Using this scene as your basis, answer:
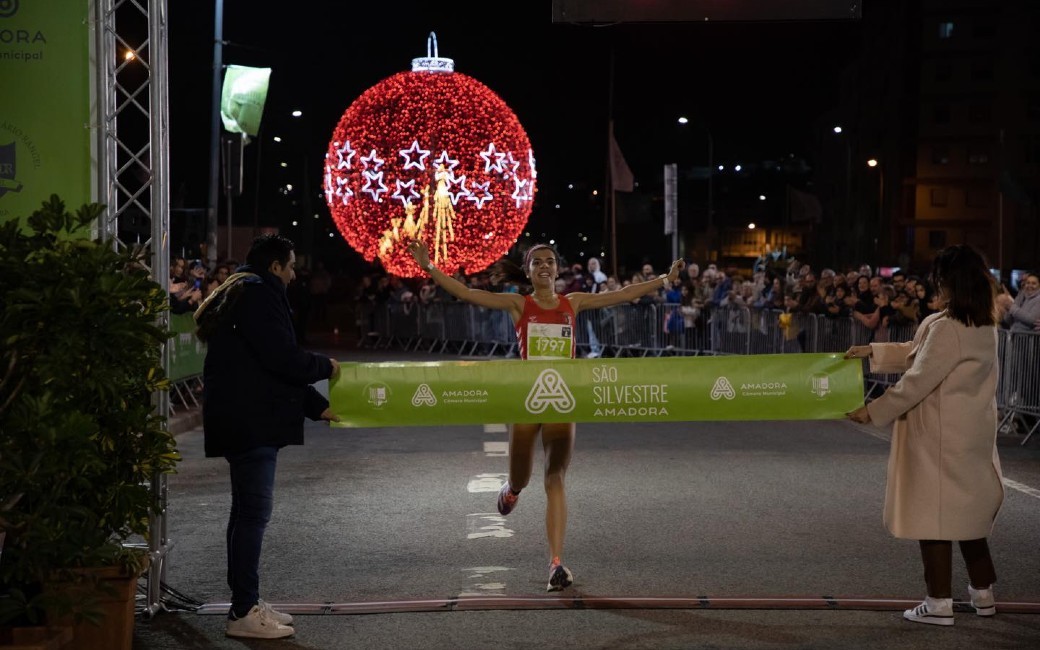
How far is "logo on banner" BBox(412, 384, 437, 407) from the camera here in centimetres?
739

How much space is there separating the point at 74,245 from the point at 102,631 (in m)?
1.72

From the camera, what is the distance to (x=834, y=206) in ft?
359

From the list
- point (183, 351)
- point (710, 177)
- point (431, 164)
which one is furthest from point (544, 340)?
point (710, 177)

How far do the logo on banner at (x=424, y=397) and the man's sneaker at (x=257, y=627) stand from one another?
145 cm

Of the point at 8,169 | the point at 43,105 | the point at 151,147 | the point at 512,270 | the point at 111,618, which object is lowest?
the point at 111,618

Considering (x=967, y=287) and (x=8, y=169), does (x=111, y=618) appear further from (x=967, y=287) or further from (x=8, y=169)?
(x=967, y=287)

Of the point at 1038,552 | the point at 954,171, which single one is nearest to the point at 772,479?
the point at 1038,552

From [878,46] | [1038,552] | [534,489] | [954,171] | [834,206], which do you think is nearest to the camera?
[1038,552]

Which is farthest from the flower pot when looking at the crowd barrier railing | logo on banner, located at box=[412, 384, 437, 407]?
the crowd barrier railing

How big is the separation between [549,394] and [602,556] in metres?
1.54

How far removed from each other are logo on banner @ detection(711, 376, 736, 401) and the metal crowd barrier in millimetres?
8744

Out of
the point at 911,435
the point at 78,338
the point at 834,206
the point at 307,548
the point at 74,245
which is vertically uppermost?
the point at 834,206

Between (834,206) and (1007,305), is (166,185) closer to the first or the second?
(1007,305)

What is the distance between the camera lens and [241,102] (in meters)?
26.7
